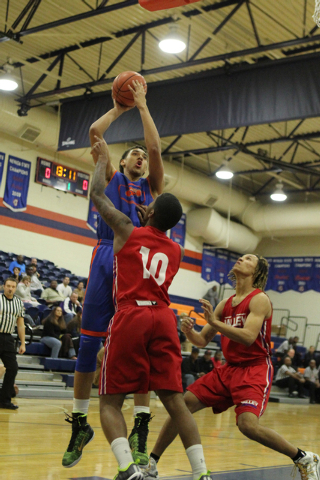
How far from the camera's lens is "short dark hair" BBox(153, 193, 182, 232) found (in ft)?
10.2

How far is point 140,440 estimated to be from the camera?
314 centimetres

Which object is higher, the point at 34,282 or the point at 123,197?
the point at 123,197

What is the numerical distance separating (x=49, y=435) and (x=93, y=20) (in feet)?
29.6

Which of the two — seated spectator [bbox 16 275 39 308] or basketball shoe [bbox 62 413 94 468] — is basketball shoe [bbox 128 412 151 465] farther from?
seated spectator [bbox 16 275 39 308]

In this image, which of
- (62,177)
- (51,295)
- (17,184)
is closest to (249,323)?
(51,295)

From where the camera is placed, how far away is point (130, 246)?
305 centimetres

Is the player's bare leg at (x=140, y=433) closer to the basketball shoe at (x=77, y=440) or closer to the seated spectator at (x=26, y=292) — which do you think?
the basketball shoe at (x=77, y=440)

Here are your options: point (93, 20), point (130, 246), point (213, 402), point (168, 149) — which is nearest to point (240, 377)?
point (213, 402)

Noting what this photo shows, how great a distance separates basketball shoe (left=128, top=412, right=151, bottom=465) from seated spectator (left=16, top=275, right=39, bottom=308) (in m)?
9.63

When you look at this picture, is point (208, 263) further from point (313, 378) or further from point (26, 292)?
point (26, 292)

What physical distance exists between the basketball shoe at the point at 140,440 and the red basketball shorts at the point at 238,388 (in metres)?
0.82

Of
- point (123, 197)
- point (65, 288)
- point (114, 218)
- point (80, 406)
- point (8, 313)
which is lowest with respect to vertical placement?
point (80, 406)

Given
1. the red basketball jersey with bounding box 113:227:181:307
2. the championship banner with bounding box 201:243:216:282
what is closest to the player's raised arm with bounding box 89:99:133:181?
the red basketball jersey with bounding box 113:227:181:307

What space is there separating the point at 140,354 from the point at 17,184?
13.2 meters
